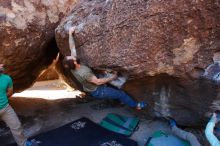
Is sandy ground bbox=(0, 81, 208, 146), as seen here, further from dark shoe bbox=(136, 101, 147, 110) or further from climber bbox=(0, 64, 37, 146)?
climber bbox=(0, 64, 37, 146)

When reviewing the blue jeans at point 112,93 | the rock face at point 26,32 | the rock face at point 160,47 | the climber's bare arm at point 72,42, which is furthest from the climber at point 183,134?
the rock face at point 26,32

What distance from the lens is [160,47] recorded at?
17.0ft

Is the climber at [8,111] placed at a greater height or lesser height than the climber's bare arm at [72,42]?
lesser

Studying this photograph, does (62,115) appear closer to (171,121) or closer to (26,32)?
(26,32)

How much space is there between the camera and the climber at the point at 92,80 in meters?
5.68

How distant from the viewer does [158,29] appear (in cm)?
509

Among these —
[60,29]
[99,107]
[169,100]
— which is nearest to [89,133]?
[99,107]

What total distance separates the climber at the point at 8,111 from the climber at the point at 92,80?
40.4 inches

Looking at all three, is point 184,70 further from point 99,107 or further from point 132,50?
point 99,107

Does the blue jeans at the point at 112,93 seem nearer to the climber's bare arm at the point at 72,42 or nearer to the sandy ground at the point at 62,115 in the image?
the sandy ground at the point at 62,115

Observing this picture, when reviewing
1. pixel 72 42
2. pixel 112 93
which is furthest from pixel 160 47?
pixel 72 42

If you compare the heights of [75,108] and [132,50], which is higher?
[132,50]

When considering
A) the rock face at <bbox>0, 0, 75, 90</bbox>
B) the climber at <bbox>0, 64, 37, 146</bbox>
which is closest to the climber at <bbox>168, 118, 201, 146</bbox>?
the climber at <bbox>0, 64, 37, 146</bbox>

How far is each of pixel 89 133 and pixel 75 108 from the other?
1.47 meters
